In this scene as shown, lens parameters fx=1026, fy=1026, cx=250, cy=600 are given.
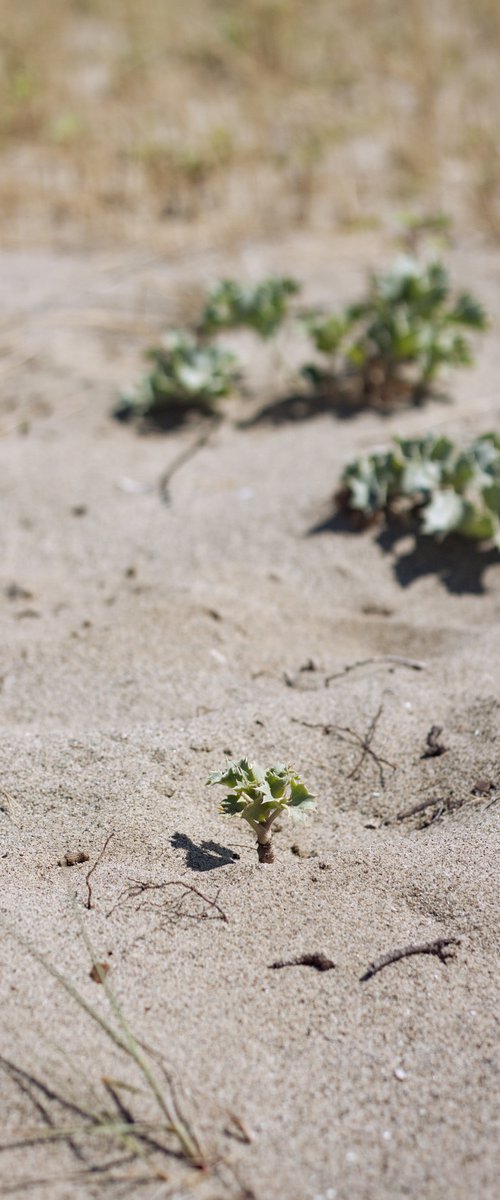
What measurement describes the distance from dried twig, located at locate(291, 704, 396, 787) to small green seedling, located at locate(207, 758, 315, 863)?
1.06 ft

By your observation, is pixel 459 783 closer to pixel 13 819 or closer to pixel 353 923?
pixel 353 923

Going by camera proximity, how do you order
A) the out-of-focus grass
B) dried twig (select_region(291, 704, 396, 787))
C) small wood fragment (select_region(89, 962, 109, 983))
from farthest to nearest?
the out-of-focus grass → dried twig (select_region(291, 704, 396, 787)) → small wood fragment (select_region(89, 962, 109, 983))

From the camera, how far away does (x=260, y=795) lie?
195 centimetres

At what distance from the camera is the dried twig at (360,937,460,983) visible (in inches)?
71.5

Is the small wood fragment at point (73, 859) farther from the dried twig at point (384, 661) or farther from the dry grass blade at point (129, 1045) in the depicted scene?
the dried twig at point (384, 661)

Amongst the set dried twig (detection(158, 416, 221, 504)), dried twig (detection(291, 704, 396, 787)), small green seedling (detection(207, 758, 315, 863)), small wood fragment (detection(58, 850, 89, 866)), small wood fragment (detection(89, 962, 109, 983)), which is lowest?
dried twig (detection(158, 416, 221, 504))

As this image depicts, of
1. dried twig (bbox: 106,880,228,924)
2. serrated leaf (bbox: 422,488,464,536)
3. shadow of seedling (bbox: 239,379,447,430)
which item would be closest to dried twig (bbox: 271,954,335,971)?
dried twig (bbox: 106,880,228,924)

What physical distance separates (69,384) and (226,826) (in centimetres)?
270

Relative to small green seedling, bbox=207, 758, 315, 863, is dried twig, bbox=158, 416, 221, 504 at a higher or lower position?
lower

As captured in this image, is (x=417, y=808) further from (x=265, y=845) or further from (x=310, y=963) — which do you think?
(x=310, y=963)

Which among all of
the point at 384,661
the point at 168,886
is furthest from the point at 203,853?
the point at 384,661

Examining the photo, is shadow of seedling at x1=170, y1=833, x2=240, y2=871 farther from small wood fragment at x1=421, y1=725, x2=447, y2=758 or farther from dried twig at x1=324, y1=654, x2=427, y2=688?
dried twig at x1=324, y1=654, x2=427, y2=688

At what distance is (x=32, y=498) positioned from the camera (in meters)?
3.61

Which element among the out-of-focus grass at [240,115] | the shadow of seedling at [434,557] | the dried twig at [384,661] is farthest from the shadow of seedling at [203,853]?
the out-of-focus grass at [240,115]
